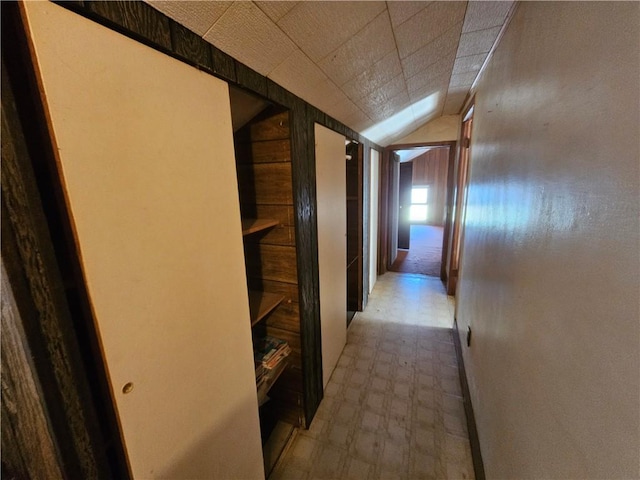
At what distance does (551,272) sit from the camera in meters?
0.71

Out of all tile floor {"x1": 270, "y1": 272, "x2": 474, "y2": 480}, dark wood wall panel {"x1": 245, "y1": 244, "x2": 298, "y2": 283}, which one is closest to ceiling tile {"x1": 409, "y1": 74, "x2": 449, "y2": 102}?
dark wood wall panel {"x1": 245, "y1": 244, "x2": 298, "y2": 283}

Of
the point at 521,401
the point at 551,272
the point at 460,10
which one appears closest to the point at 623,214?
the point at 551,272

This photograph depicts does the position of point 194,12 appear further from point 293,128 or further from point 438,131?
point 438,131

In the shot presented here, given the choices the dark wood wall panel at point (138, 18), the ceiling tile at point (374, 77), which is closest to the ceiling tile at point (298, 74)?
the ceiling tile at point (374, 77)

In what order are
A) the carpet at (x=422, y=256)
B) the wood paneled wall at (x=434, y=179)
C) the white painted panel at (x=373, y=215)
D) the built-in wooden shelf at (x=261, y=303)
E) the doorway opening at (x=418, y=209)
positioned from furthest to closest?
the wood paneled wall at (x=434, y=179)
the carpet at (x=422, y=256)
the doorway opening at (x=418, y=209)
the white painted panel at (x=373, y=215)
the built-in wooden shelf at (x=261, y=303)

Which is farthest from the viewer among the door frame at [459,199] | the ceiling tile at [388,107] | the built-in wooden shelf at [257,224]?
the door frame at [459,199]

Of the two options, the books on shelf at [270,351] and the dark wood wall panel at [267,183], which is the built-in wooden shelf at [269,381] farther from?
the dark wood wall panel at [267,183]

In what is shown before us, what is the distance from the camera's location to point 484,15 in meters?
1.19

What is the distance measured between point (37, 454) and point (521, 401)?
1.28 metres

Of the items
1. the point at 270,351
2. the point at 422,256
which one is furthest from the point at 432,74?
the point at 422,256

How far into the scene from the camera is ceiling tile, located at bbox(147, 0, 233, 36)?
611 mm

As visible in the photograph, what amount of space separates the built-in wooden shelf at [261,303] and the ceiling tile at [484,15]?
164 cm

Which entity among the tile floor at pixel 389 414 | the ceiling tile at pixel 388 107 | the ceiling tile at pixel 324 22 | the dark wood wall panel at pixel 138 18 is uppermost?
the ceiling tile at pixel 388 107

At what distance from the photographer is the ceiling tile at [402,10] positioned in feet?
3.07
